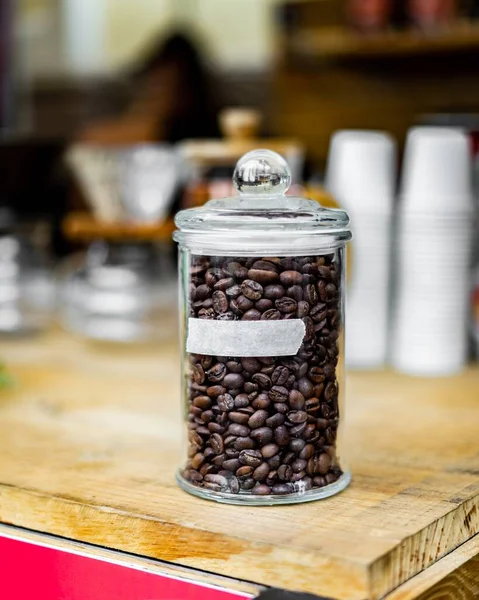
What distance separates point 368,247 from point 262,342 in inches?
26.5

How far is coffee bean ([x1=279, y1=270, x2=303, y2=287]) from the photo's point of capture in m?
0.81

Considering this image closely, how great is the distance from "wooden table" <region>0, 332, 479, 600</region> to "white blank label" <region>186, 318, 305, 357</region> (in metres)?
0.13

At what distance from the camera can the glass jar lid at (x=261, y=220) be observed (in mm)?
812

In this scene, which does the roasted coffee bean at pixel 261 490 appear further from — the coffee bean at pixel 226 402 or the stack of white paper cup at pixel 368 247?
the stack of white paper cup at pixel 368 247

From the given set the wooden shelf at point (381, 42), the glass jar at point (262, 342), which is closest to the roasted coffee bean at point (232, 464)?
the glass jar at point (262, 342)

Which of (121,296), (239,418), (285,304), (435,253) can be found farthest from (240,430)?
(121,296)

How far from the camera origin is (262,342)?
0.80 m

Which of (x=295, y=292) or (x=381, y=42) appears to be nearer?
(x=295, y=292)

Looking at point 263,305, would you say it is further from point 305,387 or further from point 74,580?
point 74,580

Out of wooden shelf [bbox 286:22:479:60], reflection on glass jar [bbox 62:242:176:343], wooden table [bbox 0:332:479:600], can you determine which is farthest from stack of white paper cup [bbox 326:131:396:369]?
wooden shelf [bbox 286:22:479:60]

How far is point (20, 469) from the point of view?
0.93 m

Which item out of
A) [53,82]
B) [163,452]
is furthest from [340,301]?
[53,82]

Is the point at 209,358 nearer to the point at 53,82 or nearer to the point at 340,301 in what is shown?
the point at 340,301

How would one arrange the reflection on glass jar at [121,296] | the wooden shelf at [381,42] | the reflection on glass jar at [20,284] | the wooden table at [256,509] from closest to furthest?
the wooden table at [256,509]
the reflection on glass jar at [121,296]
the reflection on glass jar at [20,284]
the wooden shelf at [381,42]
